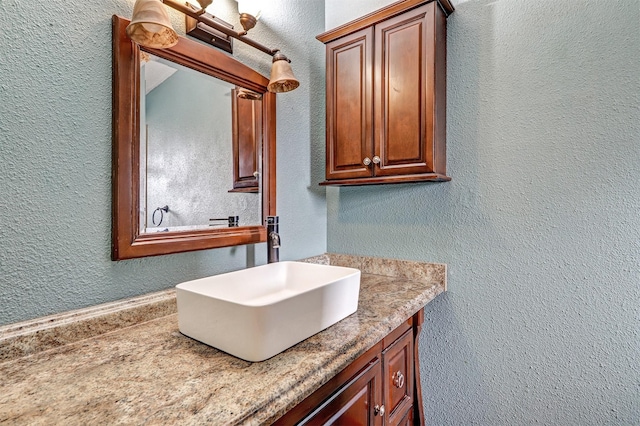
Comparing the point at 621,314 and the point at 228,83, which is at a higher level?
the point at 228,83

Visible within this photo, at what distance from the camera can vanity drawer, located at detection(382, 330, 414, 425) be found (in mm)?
1062

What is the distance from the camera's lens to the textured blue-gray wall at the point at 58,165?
76cm

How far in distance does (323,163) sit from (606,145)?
1157 millimetres

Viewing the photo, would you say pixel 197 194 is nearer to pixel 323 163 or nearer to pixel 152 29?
pixel 152 29

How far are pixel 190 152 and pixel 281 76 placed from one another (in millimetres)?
450

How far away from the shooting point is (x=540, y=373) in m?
1.22

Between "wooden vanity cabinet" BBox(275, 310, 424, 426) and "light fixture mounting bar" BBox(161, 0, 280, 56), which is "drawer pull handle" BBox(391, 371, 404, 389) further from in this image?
"light fixture mounting bar" BBox(161, 0, 280, 56)

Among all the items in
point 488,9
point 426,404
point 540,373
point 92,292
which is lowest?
point 426,404

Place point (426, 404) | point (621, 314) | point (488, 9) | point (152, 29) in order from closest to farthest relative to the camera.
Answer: point (152, 29)
point (621, 314)
point (488, 9)
point (426, 404)

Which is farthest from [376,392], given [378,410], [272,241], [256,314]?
[272,241]

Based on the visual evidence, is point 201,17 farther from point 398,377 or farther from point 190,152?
point 398,377

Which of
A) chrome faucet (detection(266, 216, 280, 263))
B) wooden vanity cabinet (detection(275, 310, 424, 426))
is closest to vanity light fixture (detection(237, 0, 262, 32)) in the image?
chrome faucet (detection(266, 216, 280, 263))

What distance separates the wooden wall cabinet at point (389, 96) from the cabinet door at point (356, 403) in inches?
29.9

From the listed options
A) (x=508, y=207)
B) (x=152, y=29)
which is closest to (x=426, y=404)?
(x=508, y=207)
